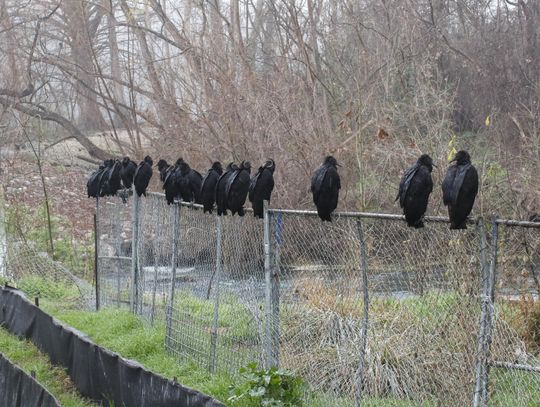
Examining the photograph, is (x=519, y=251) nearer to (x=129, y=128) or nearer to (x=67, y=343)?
(x=67, y=343)

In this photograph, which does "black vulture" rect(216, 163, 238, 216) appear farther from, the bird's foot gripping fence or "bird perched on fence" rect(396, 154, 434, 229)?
"bird perched on fence" rect(396, 154, 434, 229)

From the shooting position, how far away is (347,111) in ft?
62.5

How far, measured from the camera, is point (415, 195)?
607cm

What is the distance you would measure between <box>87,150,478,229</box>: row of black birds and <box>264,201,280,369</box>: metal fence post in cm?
60

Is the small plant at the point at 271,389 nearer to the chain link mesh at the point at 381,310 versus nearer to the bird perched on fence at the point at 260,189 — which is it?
the chain link mesh at the point at 381,310

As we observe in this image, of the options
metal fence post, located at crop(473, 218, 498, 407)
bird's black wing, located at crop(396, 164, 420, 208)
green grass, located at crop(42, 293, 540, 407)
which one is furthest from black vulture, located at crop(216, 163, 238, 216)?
metal fence post, located at crop(473, 218, 498, 407)

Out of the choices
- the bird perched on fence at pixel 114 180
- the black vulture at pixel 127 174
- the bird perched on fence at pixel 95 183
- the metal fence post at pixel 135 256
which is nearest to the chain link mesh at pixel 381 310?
the metal fence post at pixel 135 256

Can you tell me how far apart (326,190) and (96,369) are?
292cm

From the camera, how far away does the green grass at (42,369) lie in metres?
9.02

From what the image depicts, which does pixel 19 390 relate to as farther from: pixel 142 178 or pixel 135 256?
pixel 142 178

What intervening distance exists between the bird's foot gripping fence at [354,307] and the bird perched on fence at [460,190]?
0.14 metres

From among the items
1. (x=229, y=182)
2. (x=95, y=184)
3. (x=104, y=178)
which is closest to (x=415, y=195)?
(x=229, y=182)

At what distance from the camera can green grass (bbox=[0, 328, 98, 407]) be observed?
9.02 m

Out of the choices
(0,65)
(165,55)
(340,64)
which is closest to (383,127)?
(340,64)
